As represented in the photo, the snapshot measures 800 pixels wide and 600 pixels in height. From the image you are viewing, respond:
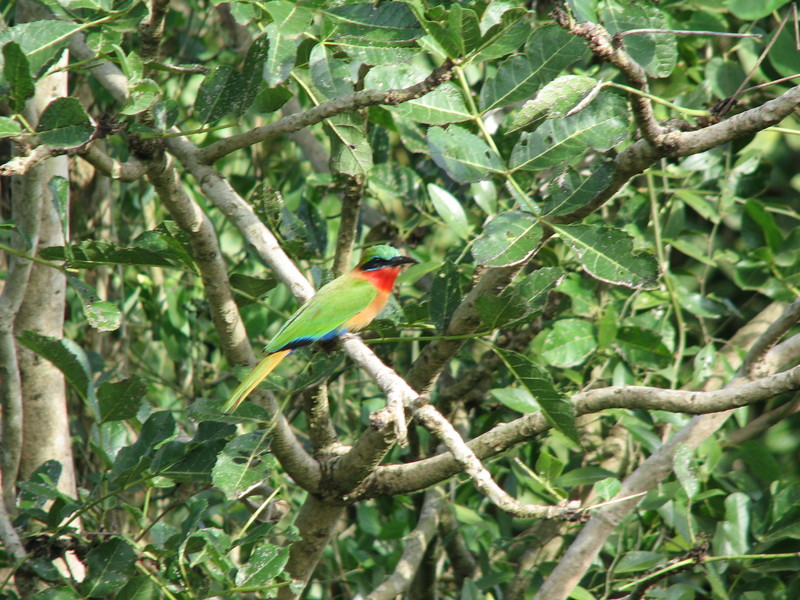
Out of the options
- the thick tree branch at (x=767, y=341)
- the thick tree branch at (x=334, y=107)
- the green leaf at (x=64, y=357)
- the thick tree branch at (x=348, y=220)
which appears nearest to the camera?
the thick tree branch at (x=334, y=107)

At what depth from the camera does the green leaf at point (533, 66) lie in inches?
78.8

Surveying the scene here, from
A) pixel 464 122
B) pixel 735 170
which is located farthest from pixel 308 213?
pixel 735 170

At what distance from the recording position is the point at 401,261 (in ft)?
11.8

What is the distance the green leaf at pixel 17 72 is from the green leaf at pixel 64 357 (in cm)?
77

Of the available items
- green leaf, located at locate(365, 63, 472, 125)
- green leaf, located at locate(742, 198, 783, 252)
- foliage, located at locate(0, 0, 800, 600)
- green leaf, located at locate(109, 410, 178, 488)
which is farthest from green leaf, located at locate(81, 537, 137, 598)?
green leaf, located at locate(742, 198, 783, 252)

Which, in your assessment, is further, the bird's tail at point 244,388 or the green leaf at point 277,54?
the bird's tail at point 244,388

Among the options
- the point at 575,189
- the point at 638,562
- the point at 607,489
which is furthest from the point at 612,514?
the point at 575,189

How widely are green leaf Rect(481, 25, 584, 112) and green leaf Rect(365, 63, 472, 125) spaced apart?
69 millimetres

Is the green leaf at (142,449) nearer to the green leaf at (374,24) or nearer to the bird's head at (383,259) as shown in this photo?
the green leaf at (374,24)

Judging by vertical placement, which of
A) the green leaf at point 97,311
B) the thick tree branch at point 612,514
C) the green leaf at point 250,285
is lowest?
the thick tree branch at point 612,514

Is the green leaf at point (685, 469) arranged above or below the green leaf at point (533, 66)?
below

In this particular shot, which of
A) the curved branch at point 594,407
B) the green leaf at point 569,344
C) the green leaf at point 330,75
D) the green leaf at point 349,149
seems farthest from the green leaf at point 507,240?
the green leaf at point 569,344

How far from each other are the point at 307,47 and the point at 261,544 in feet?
4.46

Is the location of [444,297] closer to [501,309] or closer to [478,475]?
[501,309]
